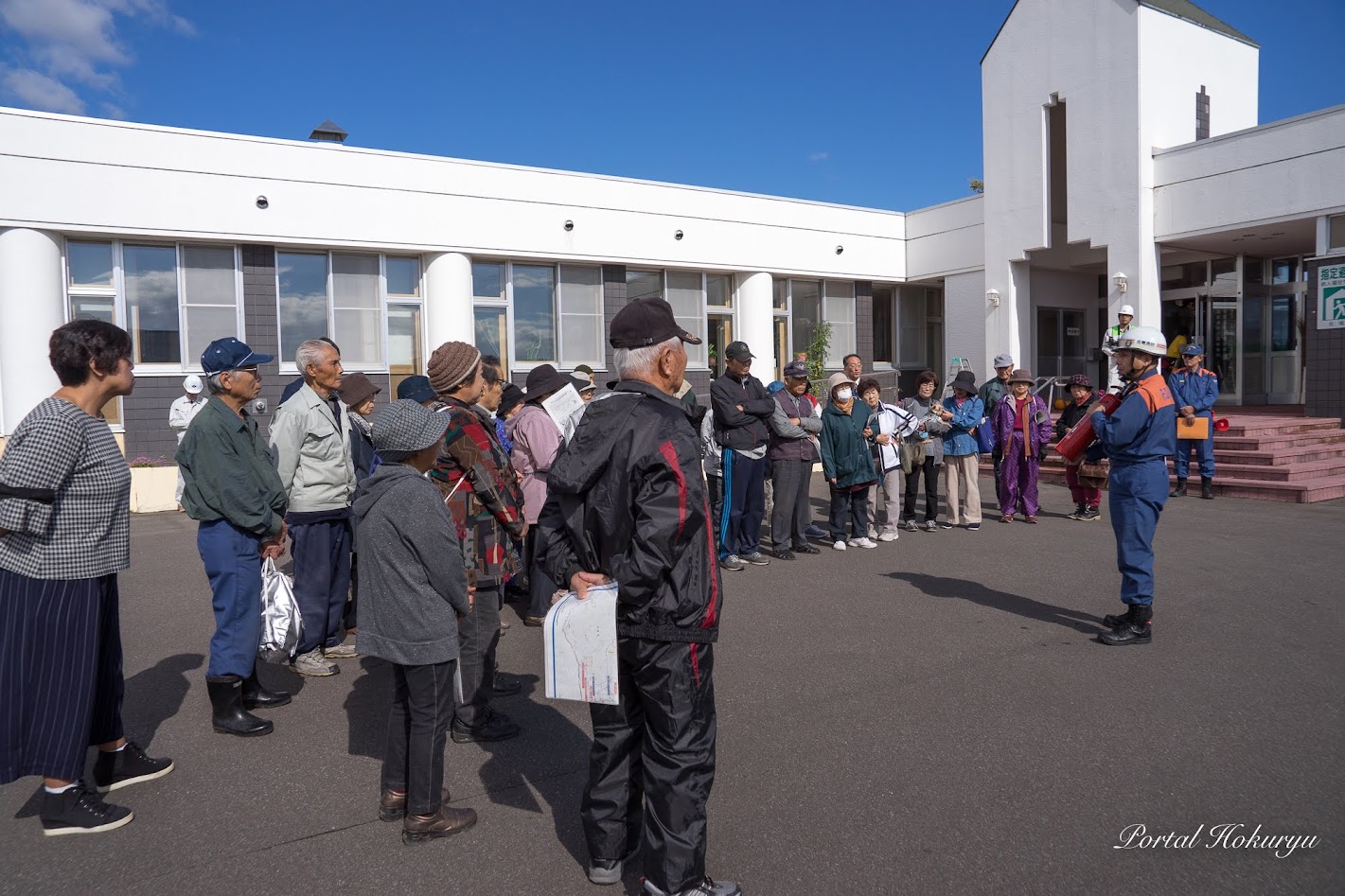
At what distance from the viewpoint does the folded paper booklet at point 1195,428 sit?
39.7 ft

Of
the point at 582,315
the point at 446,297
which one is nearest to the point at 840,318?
the point at 582,315

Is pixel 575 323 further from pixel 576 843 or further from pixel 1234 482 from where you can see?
pixel 576 843

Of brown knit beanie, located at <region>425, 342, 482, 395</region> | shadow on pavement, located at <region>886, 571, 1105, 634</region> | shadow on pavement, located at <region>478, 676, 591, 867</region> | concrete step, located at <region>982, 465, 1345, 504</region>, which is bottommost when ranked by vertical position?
shadow on pavement, located at <region>478, 676, 591, 867</region>

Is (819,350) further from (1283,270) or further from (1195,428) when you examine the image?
(1195,428)

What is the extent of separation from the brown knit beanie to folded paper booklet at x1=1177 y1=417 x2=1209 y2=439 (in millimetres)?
10849

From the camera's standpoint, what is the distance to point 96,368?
3.78m

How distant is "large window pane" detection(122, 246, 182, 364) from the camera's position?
1527 cm

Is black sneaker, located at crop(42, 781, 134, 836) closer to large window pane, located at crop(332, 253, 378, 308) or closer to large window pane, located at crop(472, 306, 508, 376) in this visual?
large window pane, located at crop(332, 253, 378, 308)

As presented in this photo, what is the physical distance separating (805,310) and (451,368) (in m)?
18.7

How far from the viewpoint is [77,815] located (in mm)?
3672

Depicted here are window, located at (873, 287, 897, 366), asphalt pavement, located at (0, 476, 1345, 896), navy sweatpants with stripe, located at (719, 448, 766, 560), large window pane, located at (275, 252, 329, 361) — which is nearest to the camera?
asphalt pavement, located at (0, 476, 1345, 896)

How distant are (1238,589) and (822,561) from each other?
3.59 meters

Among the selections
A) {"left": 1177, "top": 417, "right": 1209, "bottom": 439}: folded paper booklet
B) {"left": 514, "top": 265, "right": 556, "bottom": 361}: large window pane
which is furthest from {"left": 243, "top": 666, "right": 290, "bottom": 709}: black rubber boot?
{"left": 514, "top": 265, "right": 556, "bottom": 361}: large window pane

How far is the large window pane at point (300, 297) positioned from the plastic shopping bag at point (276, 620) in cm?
1216
